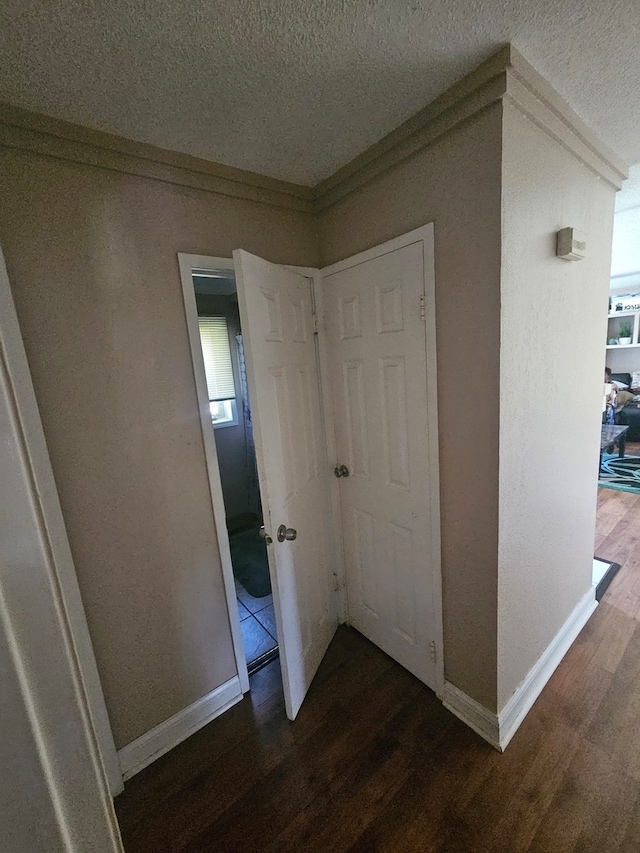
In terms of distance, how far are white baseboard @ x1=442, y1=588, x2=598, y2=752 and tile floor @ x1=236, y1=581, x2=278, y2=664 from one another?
0.97 meters

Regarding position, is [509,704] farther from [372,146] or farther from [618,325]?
[618,325]

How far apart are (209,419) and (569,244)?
1539mm

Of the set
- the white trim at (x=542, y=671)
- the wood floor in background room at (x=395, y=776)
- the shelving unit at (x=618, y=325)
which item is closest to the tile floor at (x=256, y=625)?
the wood floor in background room at (x=395, y=776)

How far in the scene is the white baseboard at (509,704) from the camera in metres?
1.42

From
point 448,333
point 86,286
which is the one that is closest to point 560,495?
point 448,333

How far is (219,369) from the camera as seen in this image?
11.3ft

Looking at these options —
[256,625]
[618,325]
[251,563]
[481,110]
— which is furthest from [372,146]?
[618,325]

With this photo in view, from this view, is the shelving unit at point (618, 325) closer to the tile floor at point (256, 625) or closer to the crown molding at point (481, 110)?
the crown molding at point (481, 110)

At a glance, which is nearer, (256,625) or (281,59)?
(281,59)

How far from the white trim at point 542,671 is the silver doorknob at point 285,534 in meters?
1.07

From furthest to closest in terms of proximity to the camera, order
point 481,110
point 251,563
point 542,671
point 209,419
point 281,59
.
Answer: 1. point 251,563
2. point 542,671
3. point 209,419
4. point 481,110
5. point 281,59

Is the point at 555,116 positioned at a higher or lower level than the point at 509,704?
higher

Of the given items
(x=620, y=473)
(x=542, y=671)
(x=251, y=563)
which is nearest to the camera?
(x=542, y=671)

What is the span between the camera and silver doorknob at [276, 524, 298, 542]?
4.63 ft
